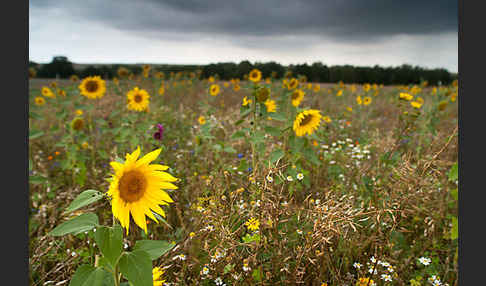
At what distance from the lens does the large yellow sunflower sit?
0.82 m

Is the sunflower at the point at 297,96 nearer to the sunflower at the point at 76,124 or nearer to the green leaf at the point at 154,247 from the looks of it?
the sunflower at the point at 76,124

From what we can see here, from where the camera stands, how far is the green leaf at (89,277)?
2.48 feet

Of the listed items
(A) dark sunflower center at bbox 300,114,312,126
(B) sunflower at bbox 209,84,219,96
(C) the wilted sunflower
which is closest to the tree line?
(C) the wilted sunflower

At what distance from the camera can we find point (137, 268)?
770 mm

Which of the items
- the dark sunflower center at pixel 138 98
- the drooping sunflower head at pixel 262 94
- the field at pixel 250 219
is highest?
the dark sunflower center at pixel 138 98

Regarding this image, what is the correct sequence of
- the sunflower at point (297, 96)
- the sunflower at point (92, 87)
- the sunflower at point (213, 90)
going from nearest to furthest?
the sunflower at point (297, 96) → the sunflower at point (92, 87) → the sunflower at point (213, 90)

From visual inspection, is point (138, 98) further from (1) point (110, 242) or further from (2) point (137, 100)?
(1) point (110, 242)

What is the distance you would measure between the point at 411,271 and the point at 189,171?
1.78 meters

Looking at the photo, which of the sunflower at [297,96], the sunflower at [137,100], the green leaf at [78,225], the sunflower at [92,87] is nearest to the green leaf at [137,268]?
the green leaf at [78,225]

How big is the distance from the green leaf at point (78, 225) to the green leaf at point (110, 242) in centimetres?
3

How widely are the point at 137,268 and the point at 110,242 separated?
10cm

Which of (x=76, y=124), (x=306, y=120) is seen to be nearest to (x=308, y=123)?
(x=306, y=120)

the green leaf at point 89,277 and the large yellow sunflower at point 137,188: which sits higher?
the large yellow sunflower at point 137,188

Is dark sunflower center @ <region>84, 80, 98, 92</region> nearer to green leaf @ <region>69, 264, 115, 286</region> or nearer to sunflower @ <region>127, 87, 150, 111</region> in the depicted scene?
sunflower @ <region>127, 87, 150, 111</region>
